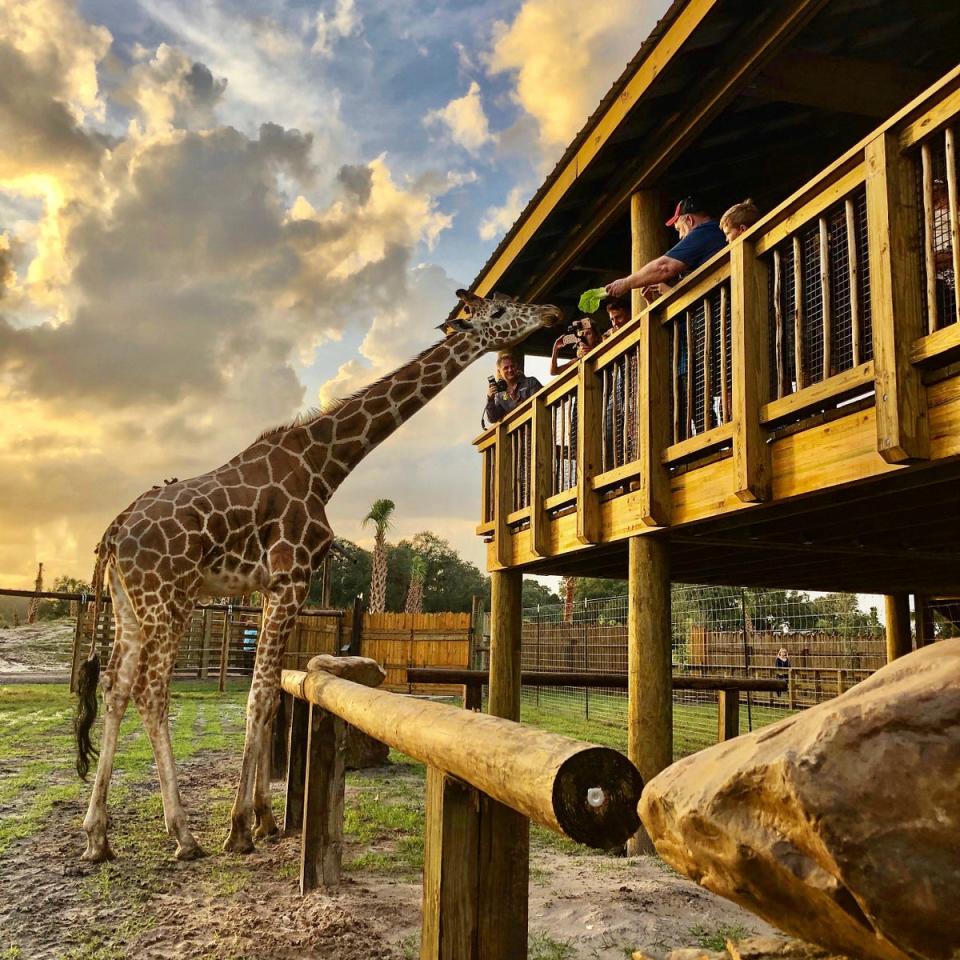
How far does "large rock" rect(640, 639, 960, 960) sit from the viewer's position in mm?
1122

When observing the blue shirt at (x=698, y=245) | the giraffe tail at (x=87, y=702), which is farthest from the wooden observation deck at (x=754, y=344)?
the giraffe tail at (x=87, y=702)

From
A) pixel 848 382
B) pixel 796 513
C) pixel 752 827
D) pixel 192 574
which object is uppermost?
pixel 848 382

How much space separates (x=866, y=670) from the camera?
12.7 m

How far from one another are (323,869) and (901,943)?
397 cm

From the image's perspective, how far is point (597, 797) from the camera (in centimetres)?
169

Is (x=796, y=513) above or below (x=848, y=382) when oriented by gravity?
below

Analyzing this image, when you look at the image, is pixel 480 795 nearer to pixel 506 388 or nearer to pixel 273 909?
pixel 273 909

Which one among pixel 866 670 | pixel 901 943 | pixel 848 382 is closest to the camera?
pixel 901 943

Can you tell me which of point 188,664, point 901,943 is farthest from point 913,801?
point 188,664

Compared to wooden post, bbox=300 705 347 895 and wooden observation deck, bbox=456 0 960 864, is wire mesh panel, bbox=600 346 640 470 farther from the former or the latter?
wooden post, bbox=300 705 347 895

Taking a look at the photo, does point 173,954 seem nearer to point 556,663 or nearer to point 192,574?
point 192,574

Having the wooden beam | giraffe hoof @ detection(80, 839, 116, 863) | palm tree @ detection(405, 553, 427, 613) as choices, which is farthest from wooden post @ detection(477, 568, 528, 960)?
palm tree @ detection(405, 553, 427, 613)

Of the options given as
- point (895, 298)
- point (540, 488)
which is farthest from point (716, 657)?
point (895, 298)

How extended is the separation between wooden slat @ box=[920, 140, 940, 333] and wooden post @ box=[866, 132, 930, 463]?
0.19 feet
